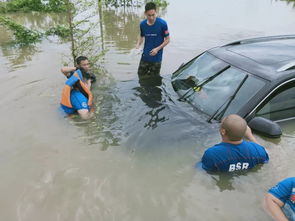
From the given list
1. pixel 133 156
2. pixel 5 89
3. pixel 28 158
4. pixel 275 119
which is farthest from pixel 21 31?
pixel 275 119

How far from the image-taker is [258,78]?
3773mm

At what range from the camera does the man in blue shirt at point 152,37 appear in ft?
18.9

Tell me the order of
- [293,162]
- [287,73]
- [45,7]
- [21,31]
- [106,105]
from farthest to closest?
1. [45,7]
2. [21,31]
3. [106,105]
4. [287,73]
5. [293,162]

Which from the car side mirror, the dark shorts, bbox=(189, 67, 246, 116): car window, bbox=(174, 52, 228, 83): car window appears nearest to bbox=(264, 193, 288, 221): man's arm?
the car side mirror

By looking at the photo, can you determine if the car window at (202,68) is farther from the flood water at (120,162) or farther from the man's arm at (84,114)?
the man's arm at (84,114)

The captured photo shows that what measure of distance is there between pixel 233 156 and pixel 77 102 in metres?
2.72

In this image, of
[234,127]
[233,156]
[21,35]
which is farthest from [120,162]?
[21,35]

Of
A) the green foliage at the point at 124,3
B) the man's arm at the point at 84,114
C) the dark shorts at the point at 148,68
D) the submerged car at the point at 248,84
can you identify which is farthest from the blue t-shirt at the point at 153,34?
the green foliage at the point at 124,3

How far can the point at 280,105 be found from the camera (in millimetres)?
3814

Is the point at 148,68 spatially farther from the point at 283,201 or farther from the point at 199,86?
the point at 283,201

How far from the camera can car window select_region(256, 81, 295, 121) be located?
369 cm

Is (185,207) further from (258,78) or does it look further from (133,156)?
(258,78)

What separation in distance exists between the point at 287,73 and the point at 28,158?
341cm

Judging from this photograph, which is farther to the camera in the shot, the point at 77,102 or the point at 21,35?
the point at 21,35
